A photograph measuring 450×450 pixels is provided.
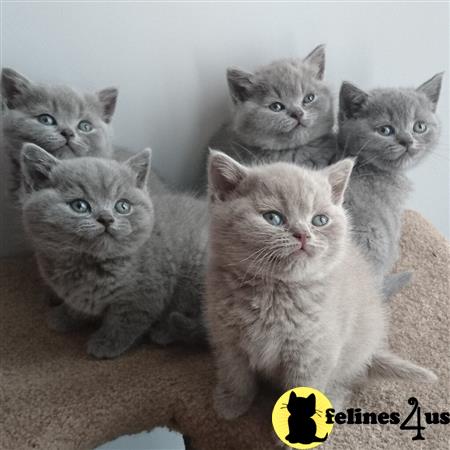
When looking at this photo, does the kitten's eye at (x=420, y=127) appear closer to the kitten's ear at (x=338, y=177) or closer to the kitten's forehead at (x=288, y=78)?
the kitten's forehead at (x=288, y=78)

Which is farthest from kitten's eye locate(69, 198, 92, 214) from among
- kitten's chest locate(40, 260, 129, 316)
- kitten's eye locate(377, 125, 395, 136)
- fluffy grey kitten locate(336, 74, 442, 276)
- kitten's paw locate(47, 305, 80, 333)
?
kitten's eye locate(377, 125, 395, 136)

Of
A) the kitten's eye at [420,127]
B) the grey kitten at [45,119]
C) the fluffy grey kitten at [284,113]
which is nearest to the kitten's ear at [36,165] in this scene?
the grey kitten at [45,119]

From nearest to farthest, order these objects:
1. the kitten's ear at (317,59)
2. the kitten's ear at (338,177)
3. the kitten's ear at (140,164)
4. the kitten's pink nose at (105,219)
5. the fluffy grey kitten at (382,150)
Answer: the kitten's ear at (338,177) → the kitten's pink nose at (105,219) → the kitten's ear at (140,164) → the fluffy grey kitten at (382,150) → the kitten's ear at (317,59)

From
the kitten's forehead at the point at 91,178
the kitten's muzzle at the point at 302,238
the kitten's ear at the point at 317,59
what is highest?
the kitten's ear at the point at 317,59

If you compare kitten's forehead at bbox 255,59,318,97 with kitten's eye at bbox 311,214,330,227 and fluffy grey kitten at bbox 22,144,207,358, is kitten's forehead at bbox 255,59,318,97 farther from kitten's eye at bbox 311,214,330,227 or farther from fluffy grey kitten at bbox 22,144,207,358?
kitten's eye at bbox 311,214,330,227

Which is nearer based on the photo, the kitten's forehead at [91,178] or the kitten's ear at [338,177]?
the kitten's ear at [338,177]

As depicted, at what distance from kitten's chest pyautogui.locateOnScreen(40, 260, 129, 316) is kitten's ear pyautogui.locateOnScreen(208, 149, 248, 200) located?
14.0 inches

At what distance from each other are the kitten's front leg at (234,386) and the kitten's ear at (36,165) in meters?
0.56

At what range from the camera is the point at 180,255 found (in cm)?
121

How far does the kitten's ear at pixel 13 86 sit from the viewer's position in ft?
3.99

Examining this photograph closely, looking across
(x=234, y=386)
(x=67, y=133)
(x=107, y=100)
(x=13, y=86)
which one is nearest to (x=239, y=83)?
(x=107, y=100)

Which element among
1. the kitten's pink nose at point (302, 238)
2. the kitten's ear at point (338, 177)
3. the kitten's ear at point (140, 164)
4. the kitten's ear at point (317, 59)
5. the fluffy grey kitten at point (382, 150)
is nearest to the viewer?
the kitten's pink nose at point (302, 238)

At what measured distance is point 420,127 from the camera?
1.31 metres

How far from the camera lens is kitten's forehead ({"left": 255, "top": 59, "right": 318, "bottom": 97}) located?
4.39 feet
